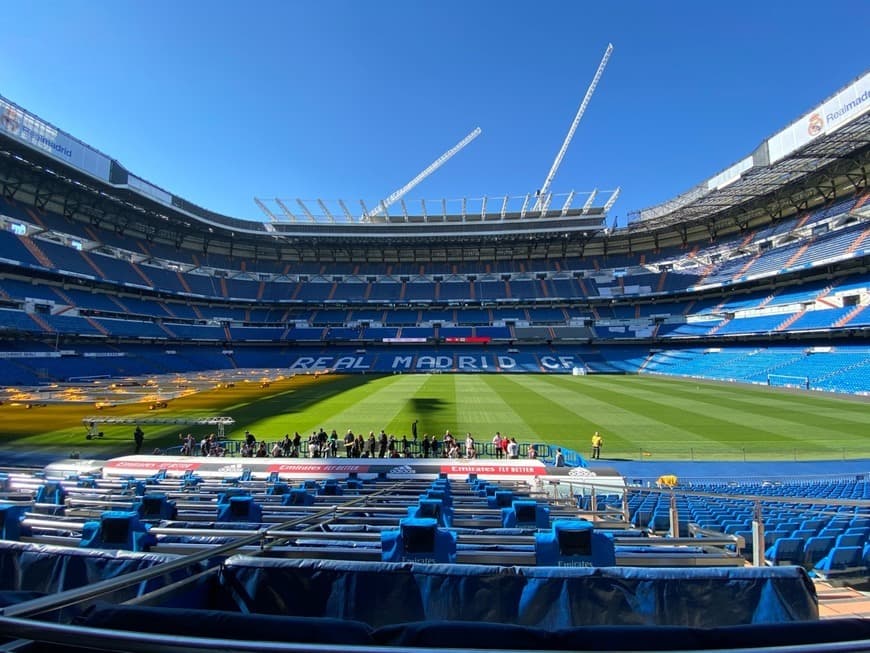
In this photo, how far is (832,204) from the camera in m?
47.2

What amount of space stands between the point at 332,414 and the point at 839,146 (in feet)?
166

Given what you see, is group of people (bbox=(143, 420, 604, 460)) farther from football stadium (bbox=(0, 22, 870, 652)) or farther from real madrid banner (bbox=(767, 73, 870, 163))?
real madrid banner (bbox=(767, 73, 870, 163))

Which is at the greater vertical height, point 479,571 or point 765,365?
point 765,365

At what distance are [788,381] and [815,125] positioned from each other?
2249 centimetres

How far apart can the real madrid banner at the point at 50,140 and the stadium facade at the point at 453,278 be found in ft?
0.53

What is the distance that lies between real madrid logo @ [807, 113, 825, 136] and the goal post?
21319 millimetres

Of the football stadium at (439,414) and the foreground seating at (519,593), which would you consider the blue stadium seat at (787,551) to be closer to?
the football stadium at (439,414)

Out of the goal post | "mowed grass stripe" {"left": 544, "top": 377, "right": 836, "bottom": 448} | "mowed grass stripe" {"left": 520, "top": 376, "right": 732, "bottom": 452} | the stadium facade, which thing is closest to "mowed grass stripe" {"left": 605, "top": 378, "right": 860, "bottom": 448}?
"mowed grass stripe" {"left": 544, "top": 377, "right": 836, "bottom": 448}

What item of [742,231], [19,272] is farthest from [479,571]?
[742,231]

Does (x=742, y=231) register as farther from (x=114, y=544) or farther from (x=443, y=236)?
(x=114, y=544)

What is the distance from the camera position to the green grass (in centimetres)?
1858

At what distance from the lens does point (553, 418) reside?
2483 centimetres

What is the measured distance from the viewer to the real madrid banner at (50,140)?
3375 cm

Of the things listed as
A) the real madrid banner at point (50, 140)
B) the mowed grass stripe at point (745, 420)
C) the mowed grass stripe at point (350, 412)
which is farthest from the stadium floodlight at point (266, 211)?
the mowed grass stripe at point (745, 420)
